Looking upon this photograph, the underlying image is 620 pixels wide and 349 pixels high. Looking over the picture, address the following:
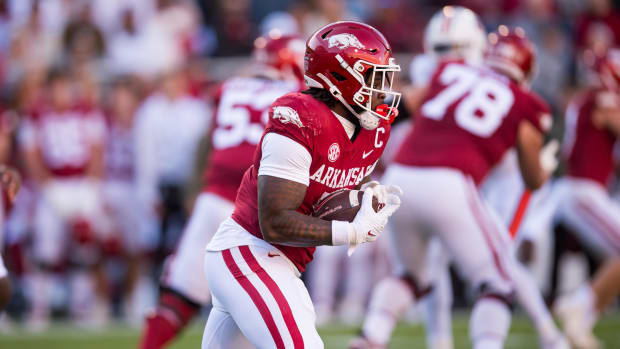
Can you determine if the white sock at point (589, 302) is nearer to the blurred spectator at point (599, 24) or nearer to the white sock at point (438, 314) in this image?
the white sock at point (438, 314)

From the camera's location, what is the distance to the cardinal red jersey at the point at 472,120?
15.8ft

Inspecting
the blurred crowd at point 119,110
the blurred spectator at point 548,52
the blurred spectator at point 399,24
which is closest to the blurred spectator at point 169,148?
the blurred crowd at point 119,110

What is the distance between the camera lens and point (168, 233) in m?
8.98

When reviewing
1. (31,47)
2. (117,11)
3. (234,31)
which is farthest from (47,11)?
(234,31)

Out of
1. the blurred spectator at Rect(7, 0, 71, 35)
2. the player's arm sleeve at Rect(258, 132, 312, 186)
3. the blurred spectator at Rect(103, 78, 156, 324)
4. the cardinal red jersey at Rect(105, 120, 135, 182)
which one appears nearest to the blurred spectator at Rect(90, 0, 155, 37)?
the blurred spectator at Rect(7, 0, 71, 35)

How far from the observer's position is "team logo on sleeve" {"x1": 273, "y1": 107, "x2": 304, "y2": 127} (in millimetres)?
3230

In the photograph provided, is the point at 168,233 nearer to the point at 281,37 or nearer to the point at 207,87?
the point at 207,87

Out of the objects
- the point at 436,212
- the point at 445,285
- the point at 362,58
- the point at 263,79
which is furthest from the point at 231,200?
the point at 362,58

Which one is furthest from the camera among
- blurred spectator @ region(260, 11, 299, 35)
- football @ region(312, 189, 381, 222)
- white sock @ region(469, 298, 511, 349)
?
blurred spectator @ region(260, 11, 299, 35)

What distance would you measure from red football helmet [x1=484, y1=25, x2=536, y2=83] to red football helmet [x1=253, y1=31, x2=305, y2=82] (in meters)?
1.05

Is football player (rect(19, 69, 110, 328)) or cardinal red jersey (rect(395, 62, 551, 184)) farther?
football player (rect(19, 69, 110, 328))

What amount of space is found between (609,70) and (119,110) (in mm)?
4602

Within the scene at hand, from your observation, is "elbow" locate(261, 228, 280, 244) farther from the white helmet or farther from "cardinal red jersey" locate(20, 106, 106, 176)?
"cardinal red jersey" locate(20, 106, 106, 176)

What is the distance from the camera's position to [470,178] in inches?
192
